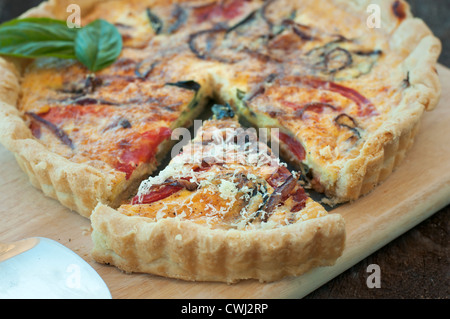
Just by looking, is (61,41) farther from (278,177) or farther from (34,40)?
(278,177)

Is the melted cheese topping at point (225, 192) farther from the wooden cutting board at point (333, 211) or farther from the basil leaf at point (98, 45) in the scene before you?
the basil leaf at point (98, 45)

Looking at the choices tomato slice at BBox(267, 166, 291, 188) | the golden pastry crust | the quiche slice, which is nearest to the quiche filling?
tomato slice at BBox(267, 166, 291, 188)

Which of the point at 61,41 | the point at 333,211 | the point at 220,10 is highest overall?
the point at 61,41

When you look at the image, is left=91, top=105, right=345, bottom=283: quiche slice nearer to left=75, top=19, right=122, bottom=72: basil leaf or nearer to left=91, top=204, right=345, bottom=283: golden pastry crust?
left=91, top=204, right=345, bottom=283: golden pastry crust

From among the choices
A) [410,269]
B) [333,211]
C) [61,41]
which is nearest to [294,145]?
[333,211]

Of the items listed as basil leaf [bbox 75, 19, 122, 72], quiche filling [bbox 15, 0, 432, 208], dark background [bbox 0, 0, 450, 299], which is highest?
basil leaf [bbox 75, 19, 122, 72]

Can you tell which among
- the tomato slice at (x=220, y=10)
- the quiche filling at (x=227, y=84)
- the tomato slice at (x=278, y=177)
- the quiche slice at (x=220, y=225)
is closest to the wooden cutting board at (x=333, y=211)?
the quiche slice at (x=220, y=225)
